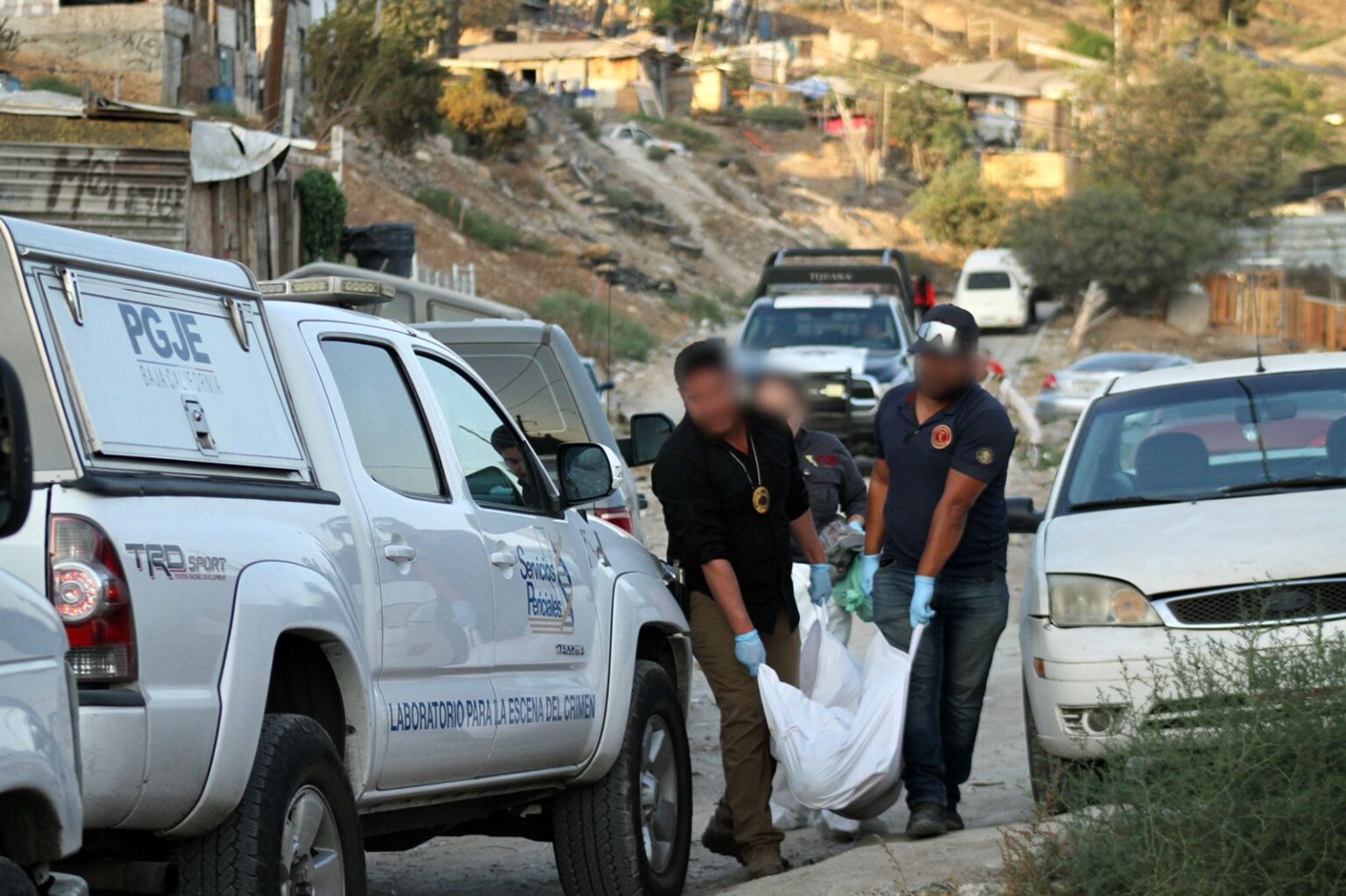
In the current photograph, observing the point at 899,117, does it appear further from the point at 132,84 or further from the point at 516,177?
the point at 132,84

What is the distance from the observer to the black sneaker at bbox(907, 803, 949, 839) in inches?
A: 260

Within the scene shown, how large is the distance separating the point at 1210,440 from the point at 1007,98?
89.4 m

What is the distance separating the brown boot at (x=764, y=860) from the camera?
650cm

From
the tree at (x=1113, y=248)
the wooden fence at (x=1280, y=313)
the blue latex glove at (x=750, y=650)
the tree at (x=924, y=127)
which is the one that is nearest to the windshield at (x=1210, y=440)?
the blue latex glove at (x=750, y=650)

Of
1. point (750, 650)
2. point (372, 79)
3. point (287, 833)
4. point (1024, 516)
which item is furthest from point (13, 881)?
point (372, 79)

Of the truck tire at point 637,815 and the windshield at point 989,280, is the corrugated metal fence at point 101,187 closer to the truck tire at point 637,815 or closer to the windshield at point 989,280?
the truck tire at point 637,815

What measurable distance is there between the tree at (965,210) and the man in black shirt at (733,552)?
5053 centimetres

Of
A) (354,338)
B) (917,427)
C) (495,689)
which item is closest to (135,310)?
(354,338)

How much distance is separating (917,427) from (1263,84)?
56.0m

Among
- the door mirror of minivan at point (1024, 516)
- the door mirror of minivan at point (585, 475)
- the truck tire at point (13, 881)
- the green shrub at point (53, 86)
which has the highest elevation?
the green shrub at point (53, 86)

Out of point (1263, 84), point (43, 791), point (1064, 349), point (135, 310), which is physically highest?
point (1263, 84)

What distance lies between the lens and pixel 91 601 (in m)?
3.38

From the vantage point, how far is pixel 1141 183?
52938mm

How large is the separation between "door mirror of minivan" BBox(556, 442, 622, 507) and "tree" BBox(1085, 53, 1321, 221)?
47.3m
